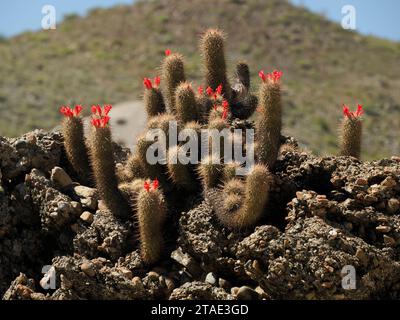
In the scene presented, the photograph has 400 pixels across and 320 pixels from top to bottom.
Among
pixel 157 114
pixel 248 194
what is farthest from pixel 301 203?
pixel 157 114

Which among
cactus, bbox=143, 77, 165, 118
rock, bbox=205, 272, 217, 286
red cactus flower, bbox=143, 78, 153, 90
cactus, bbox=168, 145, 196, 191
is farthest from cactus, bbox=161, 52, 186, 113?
rock, bbox=205, 272, 217, 286

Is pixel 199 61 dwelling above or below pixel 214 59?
above

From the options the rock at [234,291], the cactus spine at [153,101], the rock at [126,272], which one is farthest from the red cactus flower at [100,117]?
the rock at [234,291]

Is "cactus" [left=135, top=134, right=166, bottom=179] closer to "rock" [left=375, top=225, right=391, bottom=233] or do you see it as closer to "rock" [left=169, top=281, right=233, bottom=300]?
"rock" [left=169, top=281, right=233, bottom=300]

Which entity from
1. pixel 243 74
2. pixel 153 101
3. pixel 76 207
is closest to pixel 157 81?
pixel 153 101

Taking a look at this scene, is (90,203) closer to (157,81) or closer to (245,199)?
(157,81)

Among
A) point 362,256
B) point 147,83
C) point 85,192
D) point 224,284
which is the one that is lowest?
point 224,284

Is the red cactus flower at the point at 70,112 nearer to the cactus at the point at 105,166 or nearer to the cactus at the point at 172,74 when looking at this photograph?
the cactus at the point at 105,166
